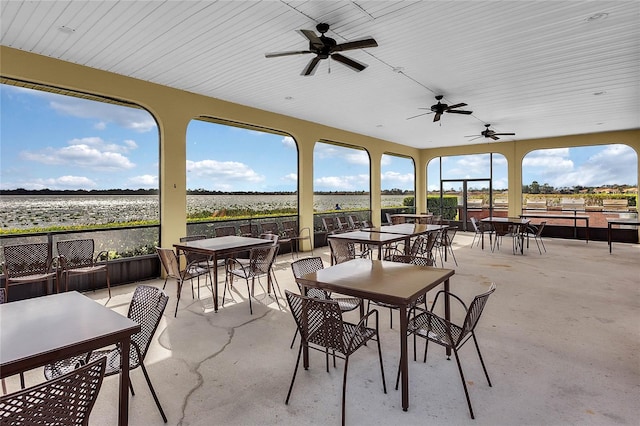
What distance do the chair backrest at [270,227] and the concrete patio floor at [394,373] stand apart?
8.82ft

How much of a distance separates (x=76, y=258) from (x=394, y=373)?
4.27 m

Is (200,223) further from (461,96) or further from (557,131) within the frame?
(557,131)

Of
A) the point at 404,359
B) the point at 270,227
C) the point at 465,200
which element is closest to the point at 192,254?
the point at 270,227

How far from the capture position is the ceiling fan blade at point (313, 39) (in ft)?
10.7

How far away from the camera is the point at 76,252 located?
14.6 feet

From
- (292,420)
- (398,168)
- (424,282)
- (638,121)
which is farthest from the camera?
(398,168)

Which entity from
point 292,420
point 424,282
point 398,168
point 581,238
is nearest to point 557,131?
point 581,238

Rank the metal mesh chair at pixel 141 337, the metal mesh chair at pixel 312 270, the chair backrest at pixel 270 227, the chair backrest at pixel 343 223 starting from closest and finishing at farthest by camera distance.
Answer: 1. the metal mesh chair at pixel 141 337
2. the metal mesh chair at pixel 312 270
3. the chair backrest at pixel 270 227
4. the chair backrest at pixel 343 223

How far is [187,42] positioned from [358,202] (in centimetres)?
728

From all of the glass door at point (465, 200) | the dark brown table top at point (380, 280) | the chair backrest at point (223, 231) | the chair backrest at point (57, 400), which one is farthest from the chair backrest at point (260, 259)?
the glass door at point (465, 200)

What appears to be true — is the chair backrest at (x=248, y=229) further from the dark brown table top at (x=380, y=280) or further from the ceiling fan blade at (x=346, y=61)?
the dark brown table top at (x=380, y=280)

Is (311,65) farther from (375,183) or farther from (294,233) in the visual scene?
(375,183)

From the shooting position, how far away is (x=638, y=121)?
8.09 m

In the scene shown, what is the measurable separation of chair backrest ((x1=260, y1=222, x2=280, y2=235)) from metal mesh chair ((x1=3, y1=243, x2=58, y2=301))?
3.47 metres
